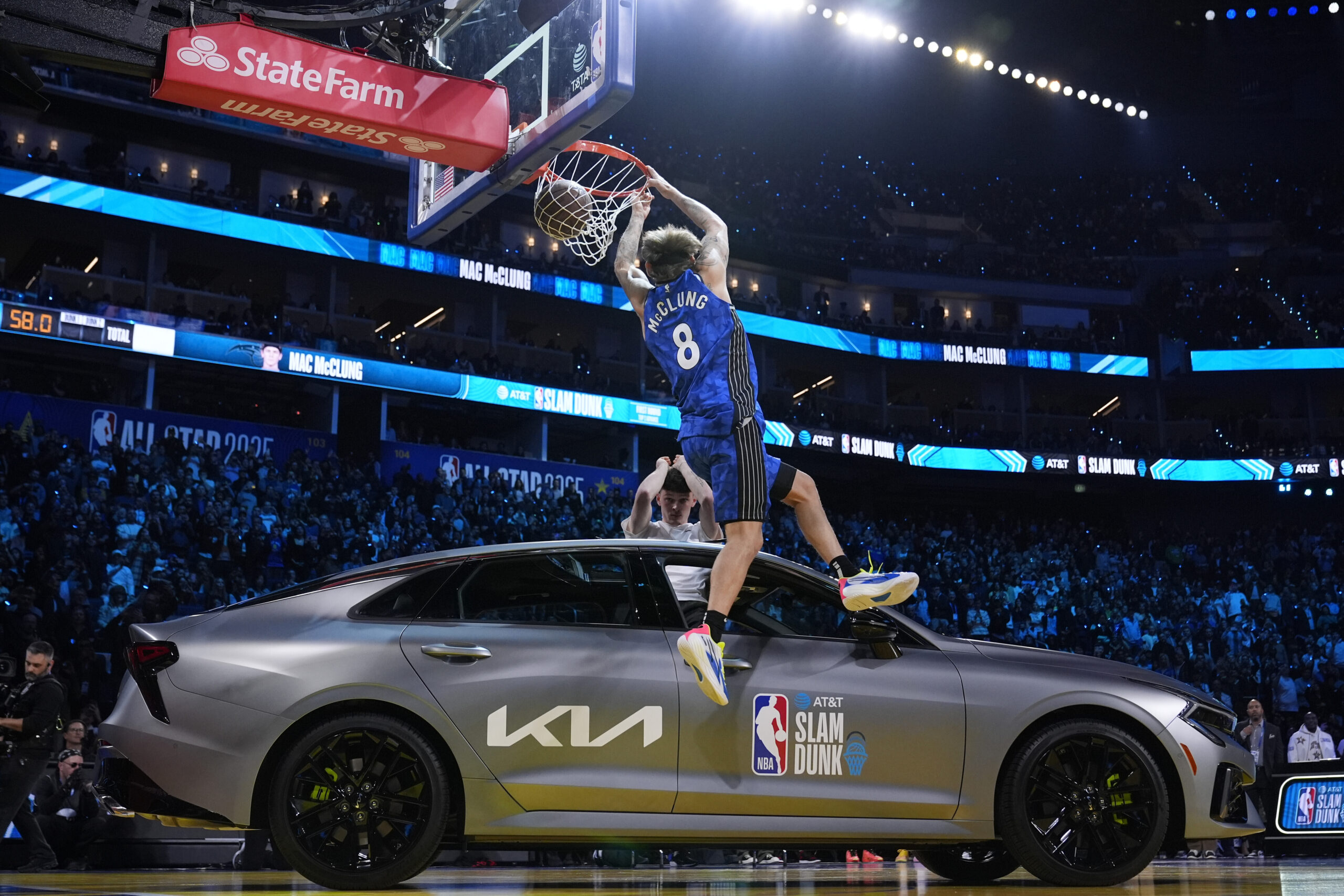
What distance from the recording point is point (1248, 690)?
71.1 ft

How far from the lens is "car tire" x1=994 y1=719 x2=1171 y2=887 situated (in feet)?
15.0

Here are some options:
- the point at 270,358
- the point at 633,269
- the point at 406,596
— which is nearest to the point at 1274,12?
the point at 270,358

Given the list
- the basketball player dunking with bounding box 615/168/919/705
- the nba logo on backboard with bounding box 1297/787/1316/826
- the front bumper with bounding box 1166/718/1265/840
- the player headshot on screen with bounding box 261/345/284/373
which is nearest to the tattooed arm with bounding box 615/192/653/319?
the basketball player dunking with bounding box 615/168/919/705

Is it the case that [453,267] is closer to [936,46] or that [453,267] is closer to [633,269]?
[936,46]

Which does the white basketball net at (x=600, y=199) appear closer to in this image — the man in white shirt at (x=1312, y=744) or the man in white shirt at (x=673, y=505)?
the man in white shirt at (x=673, y=505)

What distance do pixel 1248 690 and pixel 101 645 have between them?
64.6 feet

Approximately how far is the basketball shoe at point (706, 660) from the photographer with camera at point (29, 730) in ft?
19.8

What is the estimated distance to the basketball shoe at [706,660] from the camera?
4.30m

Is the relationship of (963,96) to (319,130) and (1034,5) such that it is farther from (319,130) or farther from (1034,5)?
(319,130)

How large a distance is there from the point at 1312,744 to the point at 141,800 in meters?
15.1

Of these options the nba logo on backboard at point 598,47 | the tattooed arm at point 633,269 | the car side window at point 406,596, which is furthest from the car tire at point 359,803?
the nba logo on backboard at point 598,47

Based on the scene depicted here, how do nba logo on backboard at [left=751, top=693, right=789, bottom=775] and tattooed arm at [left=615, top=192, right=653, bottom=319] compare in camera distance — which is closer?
nba logo on backboard at [left=751, top=693, right=789, bottom=775]

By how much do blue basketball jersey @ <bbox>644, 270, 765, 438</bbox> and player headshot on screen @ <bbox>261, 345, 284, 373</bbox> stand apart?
2327 centimetres

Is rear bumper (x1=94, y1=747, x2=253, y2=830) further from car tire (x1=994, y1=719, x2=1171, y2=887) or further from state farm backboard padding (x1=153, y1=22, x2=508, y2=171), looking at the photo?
state farm backboard padding (x1=153, y1=22, x2=508, y2=171)
